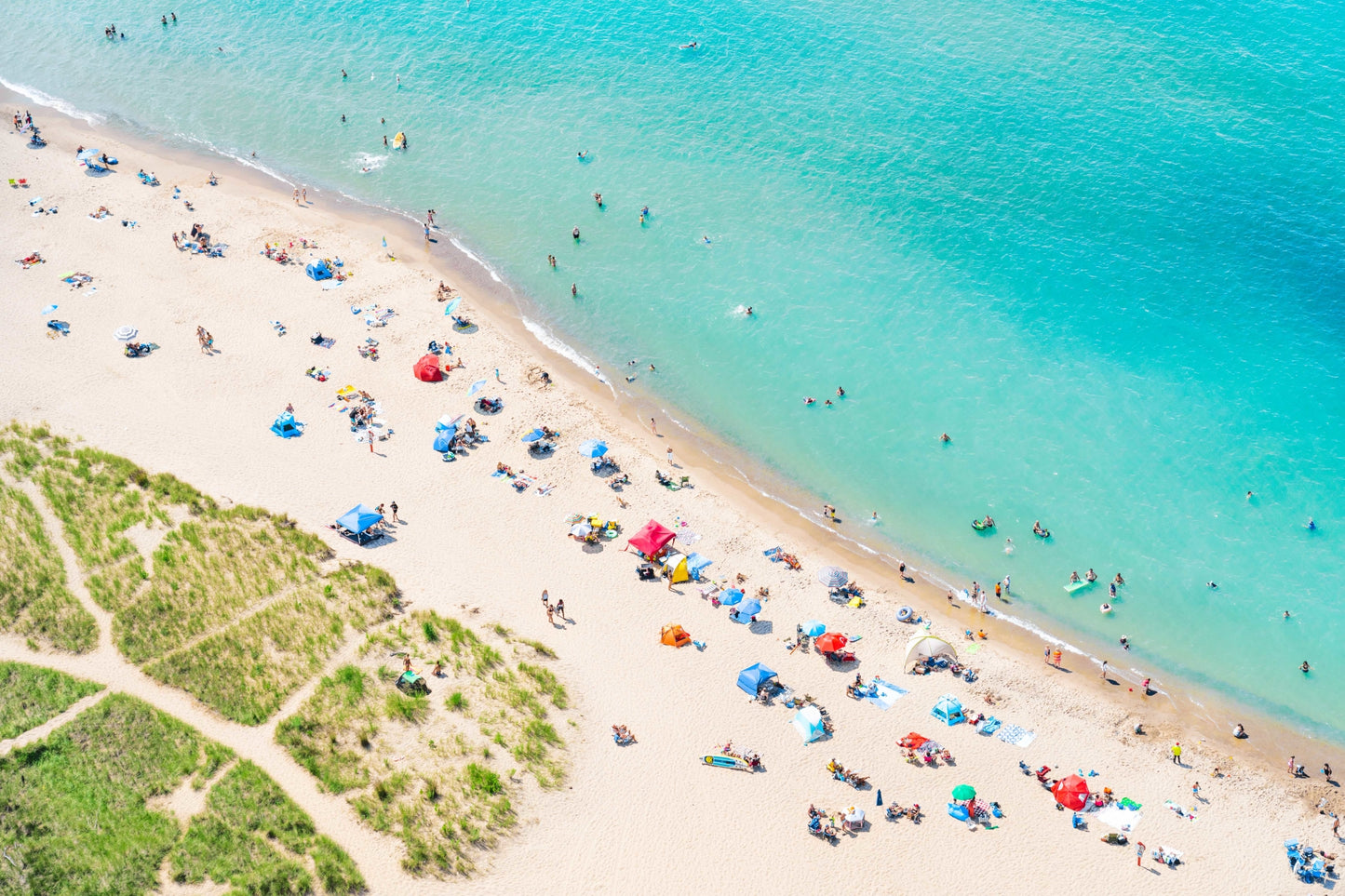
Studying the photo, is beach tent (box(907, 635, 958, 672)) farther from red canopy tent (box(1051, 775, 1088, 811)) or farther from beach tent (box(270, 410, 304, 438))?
beach tent (box(270, 410, 304, 438))

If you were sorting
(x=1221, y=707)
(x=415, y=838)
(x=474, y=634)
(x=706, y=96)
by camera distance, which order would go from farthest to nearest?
(x=706, y=96)
(x=1221, y=707)
(x=474, y=634)
(x=415, y=838)

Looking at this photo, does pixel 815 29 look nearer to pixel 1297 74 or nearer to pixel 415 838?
pixel 1297 74

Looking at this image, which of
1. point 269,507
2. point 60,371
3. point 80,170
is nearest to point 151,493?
point 269,507

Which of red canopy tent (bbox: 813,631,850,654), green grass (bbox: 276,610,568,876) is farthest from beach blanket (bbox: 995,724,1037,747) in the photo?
green grass (bbox: 276,610,568,876)

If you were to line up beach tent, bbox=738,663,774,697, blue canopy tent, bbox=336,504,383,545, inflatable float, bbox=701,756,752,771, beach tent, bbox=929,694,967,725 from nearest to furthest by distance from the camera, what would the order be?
1. inflatable float, bbox=701,756,752,771
2. beach tent, bbox=738,663,774,697
3. beach tent, bbox=929,694,967,725
4. blue canopy tent, bbox=336,504,383,545

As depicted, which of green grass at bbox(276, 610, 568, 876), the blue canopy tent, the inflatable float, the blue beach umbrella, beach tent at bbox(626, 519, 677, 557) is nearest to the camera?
green grass at bbox(276, 610, 568, 876)

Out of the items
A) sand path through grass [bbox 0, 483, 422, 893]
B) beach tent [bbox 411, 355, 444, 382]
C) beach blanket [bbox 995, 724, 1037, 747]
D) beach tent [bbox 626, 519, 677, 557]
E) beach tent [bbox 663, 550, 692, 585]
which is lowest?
sand path through grass [bbox 0, 483, 422, 893]

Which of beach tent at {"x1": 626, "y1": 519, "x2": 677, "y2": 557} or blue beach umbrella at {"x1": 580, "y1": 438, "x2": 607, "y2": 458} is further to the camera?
blue beach umbrella at {"x1": 580, "y1": 438, "x2": 607, "y2": 458}
